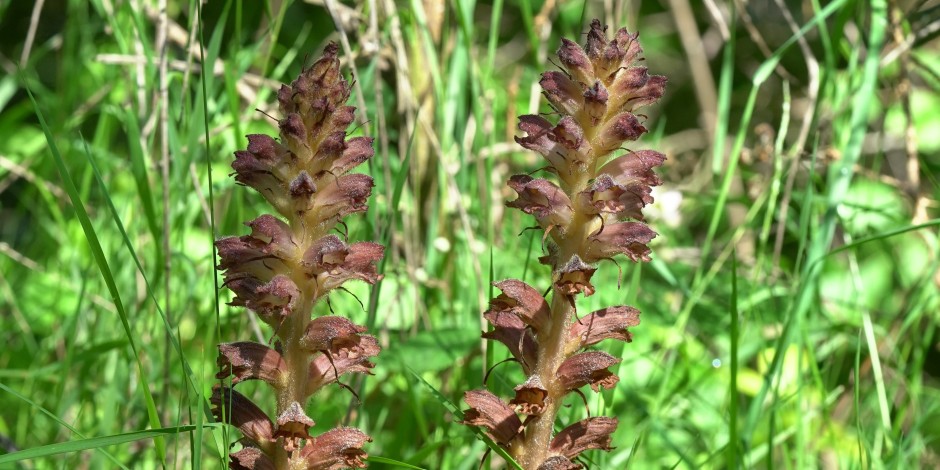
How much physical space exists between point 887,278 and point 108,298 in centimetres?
429

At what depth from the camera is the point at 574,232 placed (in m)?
1.76

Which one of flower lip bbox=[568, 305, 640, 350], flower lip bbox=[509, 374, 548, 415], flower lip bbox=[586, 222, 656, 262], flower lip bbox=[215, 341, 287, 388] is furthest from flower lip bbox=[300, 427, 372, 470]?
flower lip bbox=[586, 222, 656, 262]

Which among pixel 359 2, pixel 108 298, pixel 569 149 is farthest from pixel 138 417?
pixel 569 149

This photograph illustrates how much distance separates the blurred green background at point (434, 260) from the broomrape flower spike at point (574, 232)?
370mm

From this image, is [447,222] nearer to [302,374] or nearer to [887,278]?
[302,374]

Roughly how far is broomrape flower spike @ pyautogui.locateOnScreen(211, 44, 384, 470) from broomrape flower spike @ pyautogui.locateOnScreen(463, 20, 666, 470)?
10.2 inches

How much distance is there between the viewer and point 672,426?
3.60 m

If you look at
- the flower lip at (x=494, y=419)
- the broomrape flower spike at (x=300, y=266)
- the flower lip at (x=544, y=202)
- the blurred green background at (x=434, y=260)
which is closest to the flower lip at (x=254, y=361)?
the broomrape flower spike at (x=300, y=266)

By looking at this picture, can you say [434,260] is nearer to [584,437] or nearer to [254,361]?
[584,437]

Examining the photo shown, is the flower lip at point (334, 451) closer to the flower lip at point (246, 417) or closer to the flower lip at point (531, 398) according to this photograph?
the flower lip at point (246, 417)

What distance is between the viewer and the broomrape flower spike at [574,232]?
5.61ft

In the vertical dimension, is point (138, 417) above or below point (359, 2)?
below

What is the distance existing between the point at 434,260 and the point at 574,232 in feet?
5.98

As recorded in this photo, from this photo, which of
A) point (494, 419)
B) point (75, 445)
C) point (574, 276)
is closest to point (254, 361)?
point (75, 445)
